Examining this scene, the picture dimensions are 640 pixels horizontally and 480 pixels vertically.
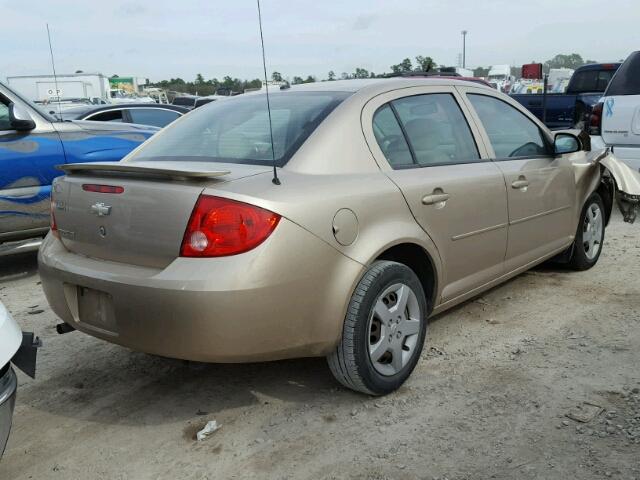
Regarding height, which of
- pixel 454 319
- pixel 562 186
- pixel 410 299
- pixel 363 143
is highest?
pixel 363 143

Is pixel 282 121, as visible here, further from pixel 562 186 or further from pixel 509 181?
pixel 562 186

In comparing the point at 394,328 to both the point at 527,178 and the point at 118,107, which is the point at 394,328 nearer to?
the point at 527,178

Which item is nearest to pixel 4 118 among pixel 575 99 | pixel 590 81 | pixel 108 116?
pixel 108 116

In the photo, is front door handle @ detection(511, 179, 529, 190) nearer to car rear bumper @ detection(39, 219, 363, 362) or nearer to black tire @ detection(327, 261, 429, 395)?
black tire @ detection(327, 261, 429, 395)

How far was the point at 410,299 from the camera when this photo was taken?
3.31m

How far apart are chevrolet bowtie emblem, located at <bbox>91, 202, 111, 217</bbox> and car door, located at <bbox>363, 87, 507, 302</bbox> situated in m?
1.30

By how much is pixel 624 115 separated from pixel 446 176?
4566 millimetres

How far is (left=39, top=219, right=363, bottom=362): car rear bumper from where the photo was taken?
103 inches

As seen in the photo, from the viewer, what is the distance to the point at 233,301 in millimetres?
2590

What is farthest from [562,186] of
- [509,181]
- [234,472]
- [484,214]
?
[234,472]

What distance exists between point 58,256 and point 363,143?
63.2 inches

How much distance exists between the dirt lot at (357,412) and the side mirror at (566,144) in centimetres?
117

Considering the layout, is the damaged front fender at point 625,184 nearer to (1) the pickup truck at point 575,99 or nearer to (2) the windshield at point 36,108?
(2) the windshield at point 36,108

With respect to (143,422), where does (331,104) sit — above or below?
above
